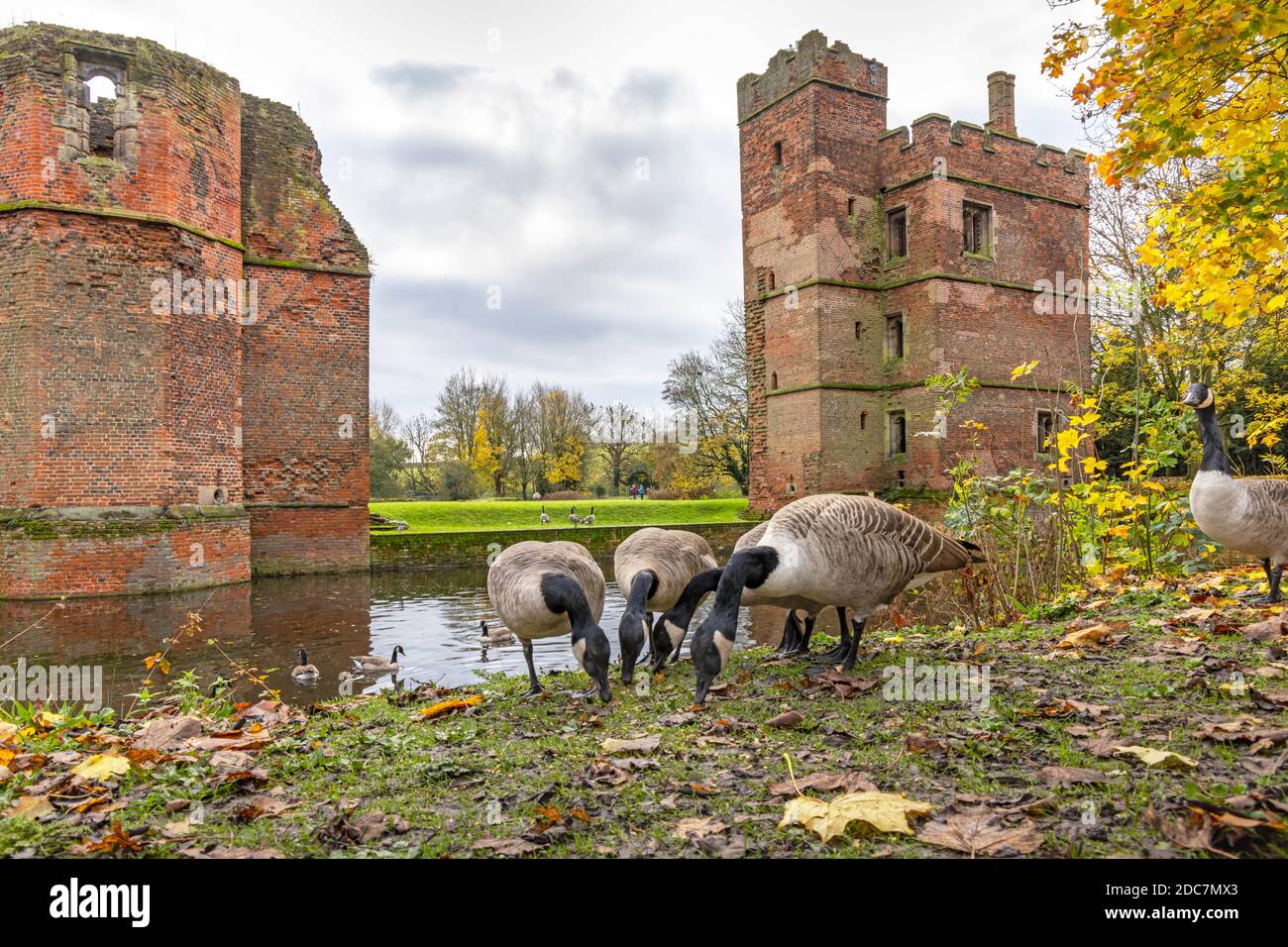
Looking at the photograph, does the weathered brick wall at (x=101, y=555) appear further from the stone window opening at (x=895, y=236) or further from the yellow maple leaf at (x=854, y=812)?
the stone window opening at (x=895, y=236)

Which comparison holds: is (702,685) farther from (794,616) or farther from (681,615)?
(794,616)

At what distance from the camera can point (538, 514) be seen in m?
37.2

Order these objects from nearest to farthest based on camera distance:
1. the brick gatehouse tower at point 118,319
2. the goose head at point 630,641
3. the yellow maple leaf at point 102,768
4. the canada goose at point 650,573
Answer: the yellow maple leaf at point 102,768 → the goose head at point 630,641 → the canada goose at point 650,573 → the brick gatehouse tower at point 118,319

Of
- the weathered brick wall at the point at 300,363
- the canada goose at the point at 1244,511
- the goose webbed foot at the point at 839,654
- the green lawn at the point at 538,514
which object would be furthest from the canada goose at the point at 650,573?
the green lawn at the point at 538,514

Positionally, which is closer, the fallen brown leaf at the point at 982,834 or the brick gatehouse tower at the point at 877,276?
the fallen brown leaf at the point at 982,834

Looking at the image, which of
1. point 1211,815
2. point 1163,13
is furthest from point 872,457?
point 1211,815

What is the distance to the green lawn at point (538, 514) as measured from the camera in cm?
3297

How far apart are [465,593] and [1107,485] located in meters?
14.1

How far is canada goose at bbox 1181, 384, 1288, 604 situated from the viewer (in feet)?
22.3

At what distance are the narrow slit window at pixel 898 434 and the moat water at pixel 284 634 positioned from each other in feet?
45.4

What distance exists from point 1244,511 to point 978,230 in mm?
24615

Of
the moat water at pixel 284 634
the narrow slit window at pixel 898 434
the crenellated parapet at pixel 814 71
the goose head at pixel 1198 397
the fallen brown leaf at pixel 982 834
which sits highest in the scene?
the crenellated parapet at pixel 814 71

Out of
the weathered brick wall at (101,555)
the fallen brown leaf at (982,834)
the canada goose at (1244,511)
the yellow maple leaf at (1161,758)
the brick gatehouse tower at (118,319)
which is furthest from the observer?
the brick gatehouse tower at (118,319)

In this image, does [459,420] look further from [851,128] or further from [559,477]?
[851,128]
